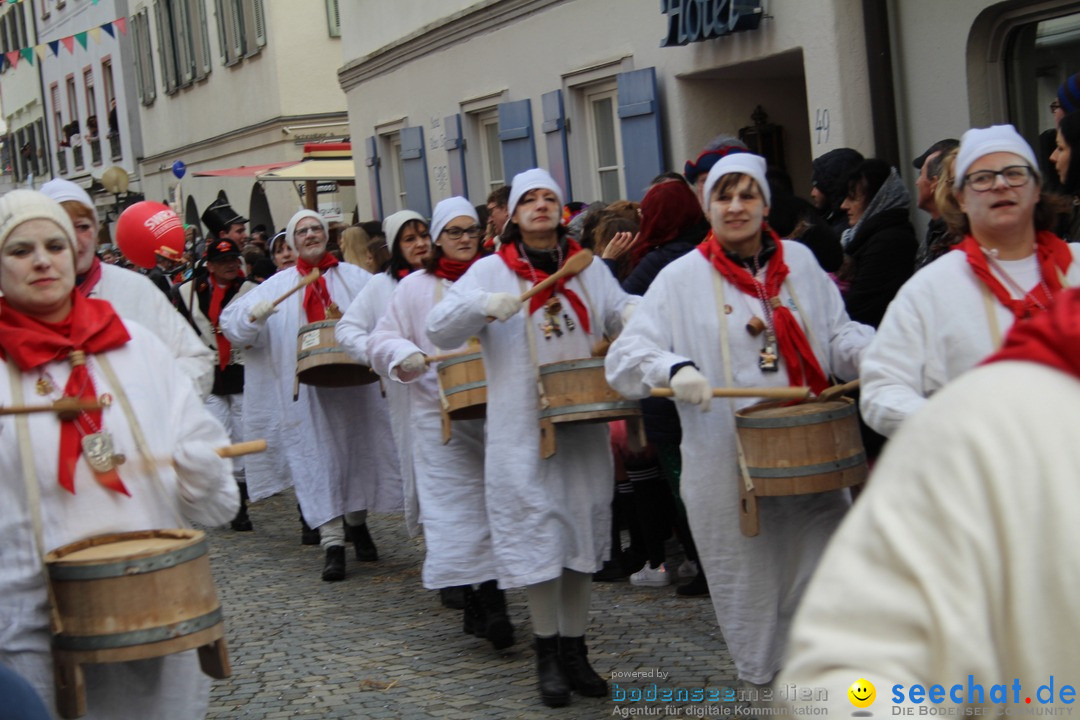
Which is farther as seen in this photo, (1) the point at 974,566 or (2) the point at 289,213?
(2) the point at 289,213

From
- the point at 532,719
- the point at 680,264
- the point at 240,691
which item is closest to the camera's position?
the point at 680,264

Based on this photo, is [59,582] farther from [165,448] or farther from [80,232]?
[80,232]

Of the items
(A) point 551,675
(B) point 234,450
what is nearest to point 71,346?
(B) point 234,450

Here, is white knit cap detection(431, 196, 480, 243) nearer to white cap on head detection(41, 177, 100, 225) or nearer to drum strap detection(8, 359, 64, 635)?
white cap on head detection(41, 177, 100, 225)

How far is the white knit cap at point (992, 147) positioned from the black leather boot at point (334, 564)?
16.9 ft

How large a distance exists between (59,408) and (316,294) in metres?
5.37

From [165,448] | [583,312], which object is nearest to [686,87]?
[583,312]

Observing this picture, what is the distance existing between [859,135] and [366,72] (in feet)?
35.1

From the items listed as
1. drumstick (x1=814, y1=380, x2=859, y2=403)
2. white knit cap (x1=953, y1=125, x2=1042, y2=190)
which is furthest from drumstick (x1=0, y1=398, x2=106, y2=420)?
white knit cap (x1=953, y1=125, x2=1042, y2=190)

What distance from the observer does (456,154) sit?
53.8 ft

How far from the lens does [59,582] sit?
147 inches

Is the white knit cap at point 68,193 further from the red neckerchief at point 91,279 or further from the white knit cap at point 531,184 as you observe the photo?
the white knit cap at point 531,184

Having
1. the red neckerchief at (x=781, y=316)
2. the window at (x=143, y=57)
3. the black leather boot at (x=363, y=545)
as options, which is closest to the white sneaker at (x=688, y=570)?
the black leather boot at (x=363, y=545)

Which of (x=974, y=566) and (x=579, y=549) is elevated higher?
(x=974, y=566)
